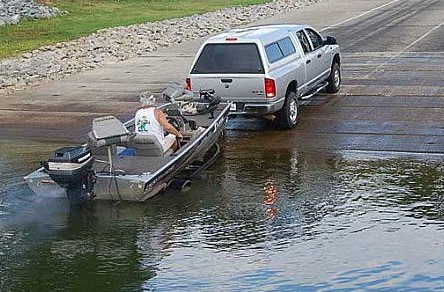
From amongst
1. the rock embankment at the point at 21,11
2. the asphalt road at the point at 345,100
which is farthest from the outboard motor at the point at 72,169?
the rock embankment at the point at 21,11

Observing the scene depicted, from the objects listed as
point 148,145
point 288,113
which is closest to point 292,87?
point 288,113

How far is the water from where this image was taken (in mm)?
9367

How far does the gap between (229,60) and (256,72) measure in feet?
2.17

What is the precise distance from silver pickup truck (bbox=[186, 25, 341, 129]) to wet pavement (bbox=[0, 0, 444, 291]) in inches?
24.4

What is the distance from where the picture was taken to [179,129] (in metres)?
14.4

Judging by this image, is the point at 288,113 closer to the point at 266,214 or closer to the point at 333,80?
the point at 333,80

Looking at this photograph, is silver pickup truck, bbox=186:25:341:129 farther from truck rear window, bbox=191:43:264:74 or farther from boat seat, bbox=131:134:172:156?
boat seat, bbox=131:134:172:156

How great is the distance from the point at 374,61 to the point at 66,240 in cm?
1753

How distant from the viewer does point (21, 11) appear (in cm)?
4656

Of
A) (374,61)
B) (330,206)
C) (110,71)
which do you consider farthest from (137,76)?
(330,206)

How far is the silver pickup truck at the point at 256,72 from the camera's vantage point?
1648 centimetres

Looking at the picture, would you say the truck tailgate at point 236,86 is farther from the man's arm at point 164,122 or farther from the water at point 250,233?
the man's arm at point 164,122

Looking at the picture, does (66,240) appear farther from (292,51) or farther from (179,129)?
(292,51)

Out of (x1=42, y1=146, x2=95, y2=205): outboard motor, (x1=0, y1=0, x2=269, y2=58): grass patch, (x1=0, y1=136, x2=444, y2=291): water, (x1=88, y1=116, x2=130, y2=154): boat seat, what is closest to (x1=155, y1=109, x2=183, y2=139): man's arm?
(x1=88, y1=116, x2=130, y2=154): boat seat
